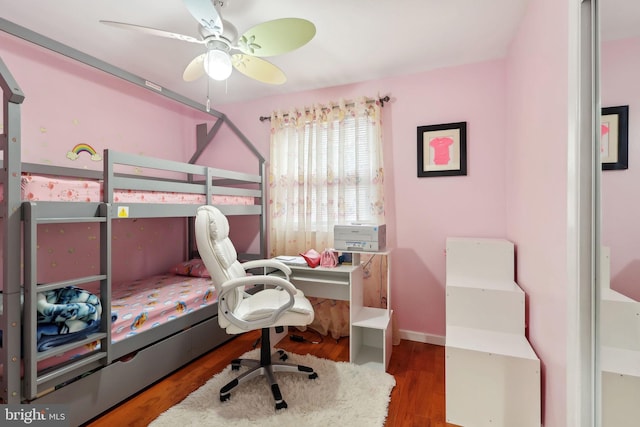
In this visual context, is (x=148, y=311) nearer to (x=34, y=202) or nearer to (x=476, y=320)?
(x=34, y=202)

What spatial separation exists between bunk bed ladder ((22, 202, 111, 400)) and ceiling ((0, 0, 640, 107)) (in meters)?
1.26

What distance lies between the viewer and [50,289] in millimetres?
1431

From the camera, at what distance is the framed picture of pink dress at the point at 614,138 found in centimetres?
87

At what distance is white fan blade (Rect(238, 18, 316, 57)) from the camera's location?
141cm

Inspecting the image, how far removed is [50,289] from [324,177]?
212cm

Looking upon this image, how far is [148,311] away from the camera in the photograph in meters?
1.93

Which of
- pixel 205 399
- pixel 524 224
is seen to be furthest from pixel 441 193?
pixel 205 399

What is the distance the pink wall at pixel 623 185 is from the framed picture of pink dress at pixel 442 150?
1.49 metres

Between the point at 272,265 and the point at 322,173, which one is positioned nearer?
the point at 272,265

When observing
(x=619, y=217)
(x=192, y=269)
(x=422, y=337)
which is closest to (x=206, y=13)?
(x=619, y=217)

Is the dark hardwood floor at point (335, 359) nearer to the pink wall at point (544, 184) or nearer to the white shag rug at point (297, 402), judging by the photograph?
the white shag rug at point (297, 402)

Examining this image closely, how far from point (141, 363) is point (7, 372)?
65 centimetres

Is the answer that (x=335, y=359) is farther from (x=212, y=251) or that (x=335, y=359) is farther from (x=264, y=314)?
(x=212, y=251)

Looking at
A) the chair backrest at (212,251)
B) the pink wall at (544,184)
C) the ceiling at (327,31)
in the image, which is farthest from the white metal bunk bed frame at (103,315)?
the pink wall at (544,184)
